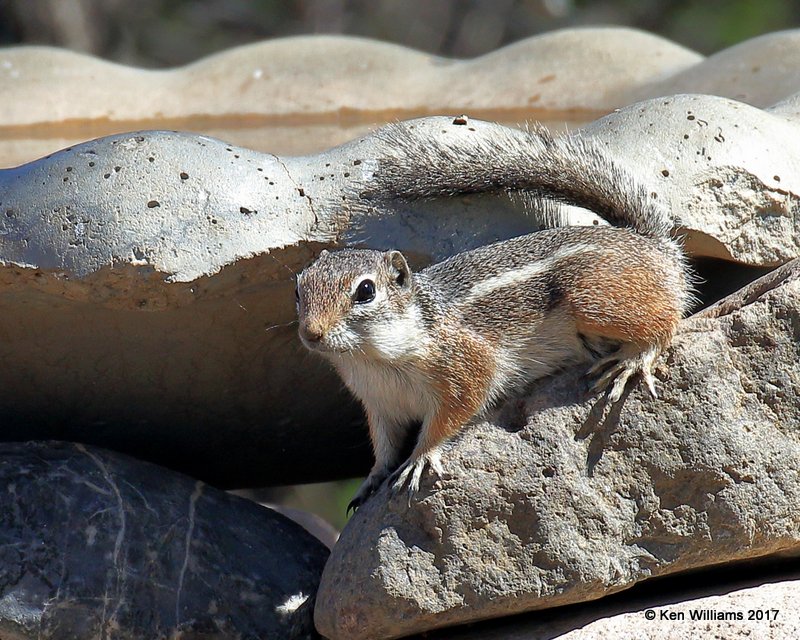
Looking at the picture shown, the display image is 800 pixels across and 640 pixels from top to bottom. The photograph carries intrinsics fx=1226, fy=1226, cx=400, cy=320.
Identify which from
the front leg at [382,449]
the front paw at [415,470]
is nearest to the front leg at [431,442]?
the front paw at [415,470]

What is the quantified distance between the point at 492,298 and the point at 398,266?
1.32 feet

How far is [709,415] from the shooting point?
4078mm

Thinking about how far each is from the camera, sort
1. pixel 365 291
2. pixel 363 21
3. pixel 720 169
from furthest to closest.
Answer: pixel 363 21, pixel 720 169, pixel 365 291

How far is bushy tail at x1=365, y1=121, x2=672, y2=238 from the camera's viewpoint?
4336mm

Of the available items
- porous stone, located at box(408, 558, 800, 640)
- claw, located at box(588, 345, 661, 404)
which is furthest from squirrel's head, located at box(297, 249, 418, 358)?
porous stone, located at box(408, 558, 800, 640)

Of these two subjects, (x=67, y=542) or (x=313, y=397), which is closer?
(x=67, y=542)

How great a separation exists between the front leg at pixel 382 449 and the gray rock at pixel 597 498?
→ 1.20 feet

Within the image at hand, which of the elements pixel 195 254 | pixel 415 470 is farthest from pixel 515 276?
pixel 195 254

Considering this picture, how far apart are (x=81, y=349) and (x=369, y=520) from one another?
142 centimetres

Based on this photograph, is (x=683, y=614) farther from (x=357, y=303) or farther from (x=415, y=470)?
(x=357, y=303)

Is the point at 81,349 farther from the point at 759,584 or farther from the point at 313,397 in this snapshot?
the point at 759,584

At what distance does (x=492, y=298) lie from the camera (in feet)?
14.1

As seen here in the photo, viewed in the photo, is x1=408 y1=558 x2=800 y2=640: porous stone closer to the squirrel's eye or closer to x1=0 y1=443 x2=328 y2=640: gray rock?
x1=0 y1=443 x2=328 y2=640: gray rock

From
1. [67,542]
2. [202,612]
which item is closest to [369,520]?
[202,612]
